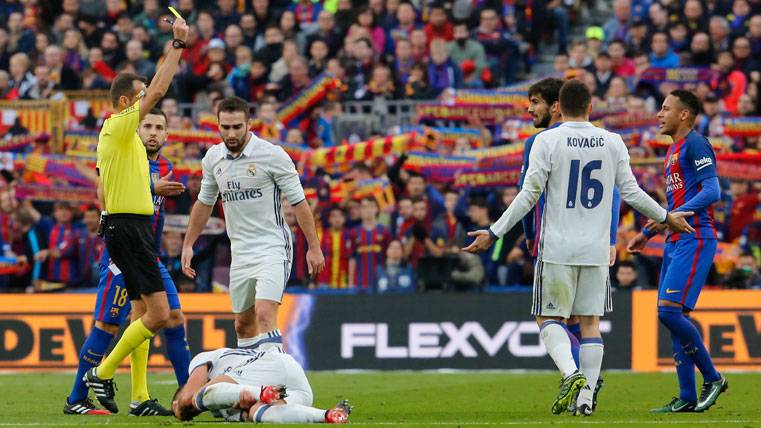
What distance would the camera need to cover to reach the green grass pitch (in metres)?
9.84

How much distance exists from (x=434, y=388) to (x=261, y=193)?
426 cm

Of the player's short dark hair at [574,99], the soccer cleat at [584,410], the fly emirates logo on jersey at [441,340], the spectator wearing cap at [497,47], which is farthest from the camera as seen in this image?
the spectator wearing cap at [497,47]

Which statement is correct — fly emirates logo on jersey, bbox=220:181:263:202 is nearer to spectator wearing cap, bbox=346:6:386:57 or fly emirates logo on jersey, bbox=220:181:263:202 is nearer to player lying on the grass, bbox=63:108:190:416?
player lying on the grass, bbox=63:108:190:416

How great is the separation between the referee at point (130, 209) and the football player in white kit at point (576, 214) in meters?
2.90

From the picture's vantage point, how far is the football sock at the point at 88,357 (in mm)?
11352

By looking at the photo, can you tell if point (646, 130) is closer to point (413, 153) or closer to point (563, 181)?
point (413, 153)

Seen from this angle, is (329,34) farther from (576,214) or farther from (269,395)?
(269,395)

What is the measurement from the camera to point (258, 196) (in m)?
10.8

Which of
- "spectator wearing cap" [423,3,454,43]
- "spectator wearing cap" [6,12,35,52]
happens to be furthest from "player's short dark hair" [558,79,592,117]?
"spectator wearing cap" [6,12,35,52]

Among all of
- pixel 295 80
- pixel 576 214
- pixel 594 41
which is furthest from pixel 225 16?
pixel 576 214

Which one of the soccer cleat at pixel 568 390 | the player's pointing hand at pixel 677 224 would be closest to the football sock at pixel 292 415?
the soccer cleat at pixel 568 390

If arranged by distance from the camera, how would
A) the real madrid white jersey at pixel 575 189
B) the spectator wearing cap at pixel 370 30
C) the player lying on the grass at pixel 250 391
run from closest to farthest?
the player lying on the grass at pixel 250 391
the real madrid white jersey at pixel 575 189
the spectator wearing cap at pixel 370 30

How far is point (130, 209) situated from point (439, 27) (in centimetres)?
1242

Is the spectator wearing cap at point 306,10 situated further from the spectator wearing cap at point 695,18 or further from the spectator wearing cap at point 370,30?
the spectator wearing cap at point 695,18
